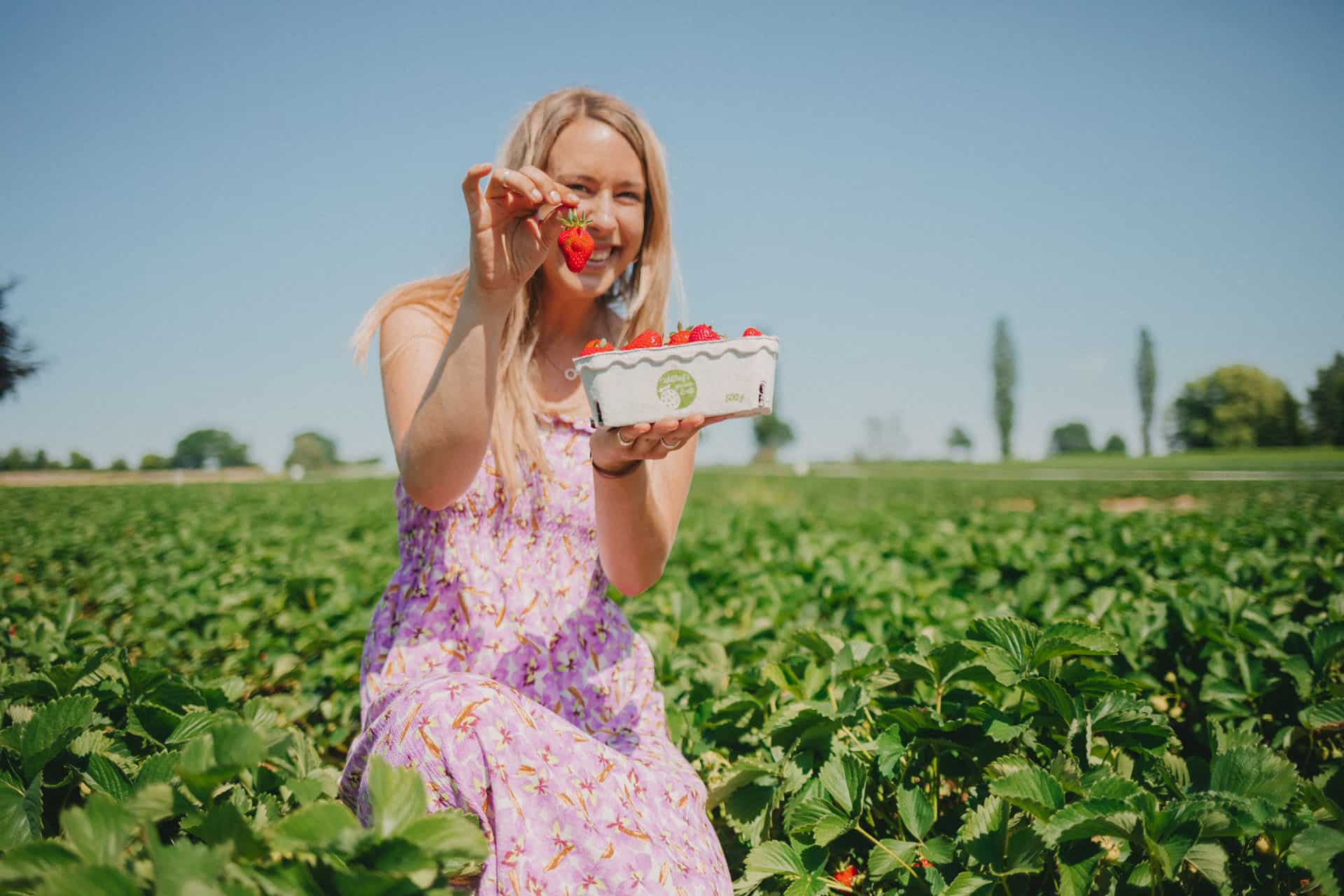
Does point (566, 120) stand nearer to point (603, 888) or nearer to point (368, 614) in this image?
point (603, 888)

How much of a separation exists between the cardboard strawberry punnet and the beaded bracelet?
0.17m

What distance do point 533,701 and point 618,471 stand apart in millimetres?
467

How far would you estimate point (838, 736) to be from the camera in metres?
1.84

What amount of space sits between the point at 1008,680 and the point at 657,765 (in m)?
0.70

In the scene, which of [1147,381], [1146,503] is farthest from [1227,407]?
[1146,503]

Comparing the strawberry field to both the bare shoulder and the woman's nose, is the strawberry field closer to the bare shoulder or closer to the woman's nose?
the bare shoulder

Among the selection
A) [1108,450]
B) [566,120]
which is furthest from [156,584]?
[1108,450]

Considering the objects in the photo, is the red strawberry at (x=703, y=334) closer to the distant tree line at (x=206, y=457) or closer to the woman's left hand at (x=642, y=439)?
the woman's left hand at (x=642, y=439)

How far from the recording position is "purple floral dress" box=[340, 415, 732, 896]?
1.24 m

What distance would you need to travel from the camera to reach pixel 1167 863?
115 centimetres

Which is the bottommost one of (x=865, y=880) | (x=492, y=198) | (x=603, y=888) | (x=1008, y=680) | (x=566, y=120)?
(x=865, y=880)

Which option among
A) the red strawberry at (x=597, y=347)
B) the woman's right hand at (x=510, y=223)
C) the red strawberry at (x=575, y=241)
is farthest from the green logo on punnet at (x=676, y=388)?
the red strawberry at (x=575, y=241)

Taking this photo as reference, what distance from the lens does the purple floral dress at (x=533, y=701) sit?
1.24 meters

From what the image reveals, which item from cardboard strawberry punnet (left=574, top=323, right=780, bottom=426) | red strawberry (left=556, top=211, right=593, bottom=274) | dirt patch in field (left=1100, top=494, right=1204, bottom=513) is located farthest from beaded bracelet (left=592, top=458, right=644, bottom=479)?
dirt patch in field (left=1100, top=494, right=1204, bottom=513)
